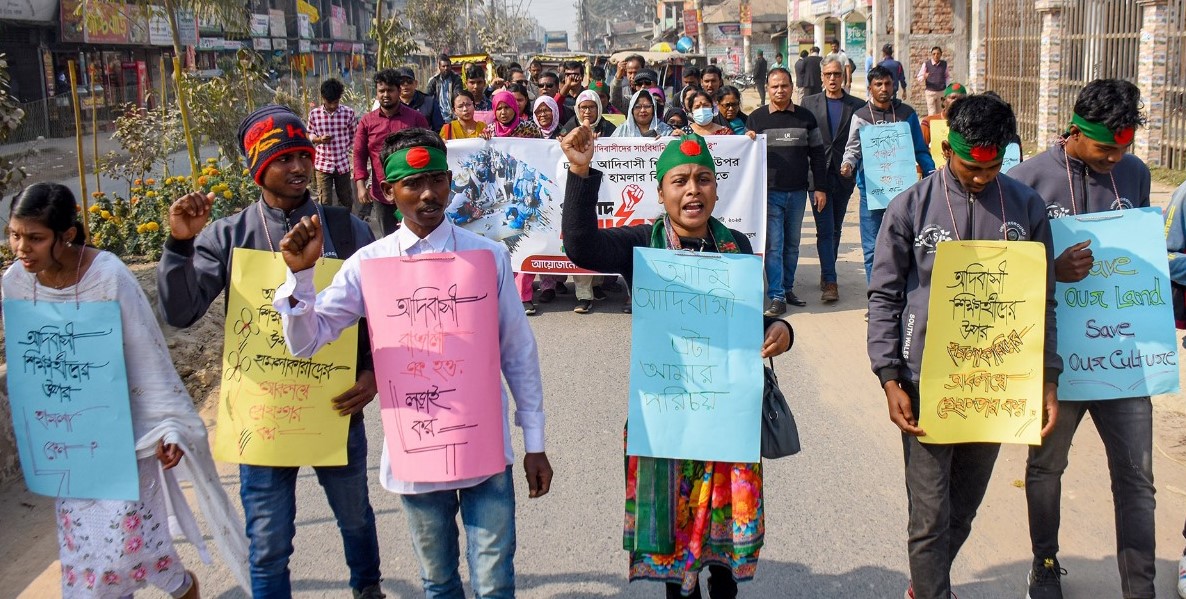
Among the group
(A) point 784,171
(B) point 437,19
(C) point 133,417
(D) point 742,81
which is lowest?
(C) point 133,417

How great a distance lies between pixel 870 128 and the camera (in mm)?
8680

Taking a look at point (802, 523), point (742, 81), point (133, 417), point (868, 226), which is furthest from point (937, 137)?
point (742, 81)

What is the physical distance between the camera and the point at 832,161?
9.24m

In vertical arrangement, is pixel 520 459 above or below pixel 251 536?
below

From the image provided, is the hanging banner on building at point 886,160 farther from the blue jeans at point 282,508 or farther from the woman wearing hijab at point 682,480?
the blue jeans at point 282,508

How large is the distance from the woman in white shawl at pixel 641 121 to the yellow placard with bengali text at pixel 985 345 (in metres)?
6.15

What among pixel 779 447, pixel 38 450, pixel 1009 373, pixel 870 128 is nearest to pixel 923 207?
pixel 1009 373

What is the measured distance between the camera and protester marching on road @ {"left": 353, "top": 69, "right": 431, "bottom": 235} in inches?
390

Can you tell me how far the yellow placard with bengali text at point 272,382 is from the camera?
3.62 metres

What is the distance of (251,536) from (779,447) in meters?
1.78

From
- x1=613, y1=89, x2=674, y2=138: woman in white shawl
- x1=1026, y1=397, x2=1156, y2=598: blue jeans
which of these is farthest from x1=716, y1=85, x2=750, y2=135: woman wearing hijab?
x1=1026, y1=397, x2=1156, y2=598: blue jeans

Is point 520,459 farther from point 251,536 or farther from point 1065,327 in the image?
point 1065,327

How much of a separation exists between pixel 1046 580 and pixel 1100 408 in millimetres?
689

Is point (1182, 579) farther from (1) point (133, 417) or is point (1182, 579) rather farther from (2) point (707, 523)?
(1) point (133, 417)
